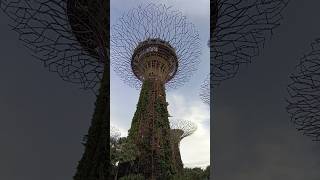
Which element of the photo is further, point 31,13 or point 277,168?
point 277,168

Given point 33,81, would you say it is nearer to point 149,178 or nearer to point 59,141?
point 59,141

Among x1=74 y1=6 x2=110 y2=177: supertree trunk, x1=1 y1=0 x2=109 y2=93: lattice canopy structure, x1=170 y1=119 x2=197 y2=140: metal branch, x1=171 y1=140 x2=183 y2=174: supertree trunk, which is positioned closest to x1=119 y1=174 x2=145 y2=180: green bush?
x1=171 y1=140 x2=183 y2=174: supertree trunk

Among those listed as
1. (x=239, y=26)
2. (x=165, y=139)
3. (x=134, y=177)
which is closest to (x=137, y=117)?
(x=165, y=139)

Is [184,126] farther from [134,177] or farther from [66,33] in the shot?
[66,33]

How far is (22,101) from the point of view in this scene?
10.4 feet

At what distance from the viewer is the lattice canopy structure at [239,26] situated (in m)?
2.62

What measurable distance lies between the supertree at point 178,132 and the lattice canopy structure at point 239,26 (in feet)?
24.8

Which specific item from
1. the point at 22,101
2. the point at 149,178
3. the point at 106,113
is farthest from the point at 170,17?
the point at 149,178

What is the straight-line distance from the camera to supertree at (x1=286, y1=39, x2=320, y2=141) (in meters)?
3.38

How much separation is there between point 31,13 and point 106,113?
3.32ft

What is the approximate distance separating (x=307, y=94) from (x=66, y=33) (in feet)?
6.05

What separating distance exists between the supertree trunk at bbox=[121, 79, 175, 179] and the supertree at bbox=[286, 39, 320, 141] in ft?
23.3

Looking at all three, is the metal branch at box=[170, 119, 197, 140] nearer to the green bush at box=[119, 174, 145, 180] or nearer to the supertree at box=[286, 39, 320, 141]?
the green bush at box=[119, 174, 145, 180]

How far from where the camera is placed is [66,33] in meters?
2.70
